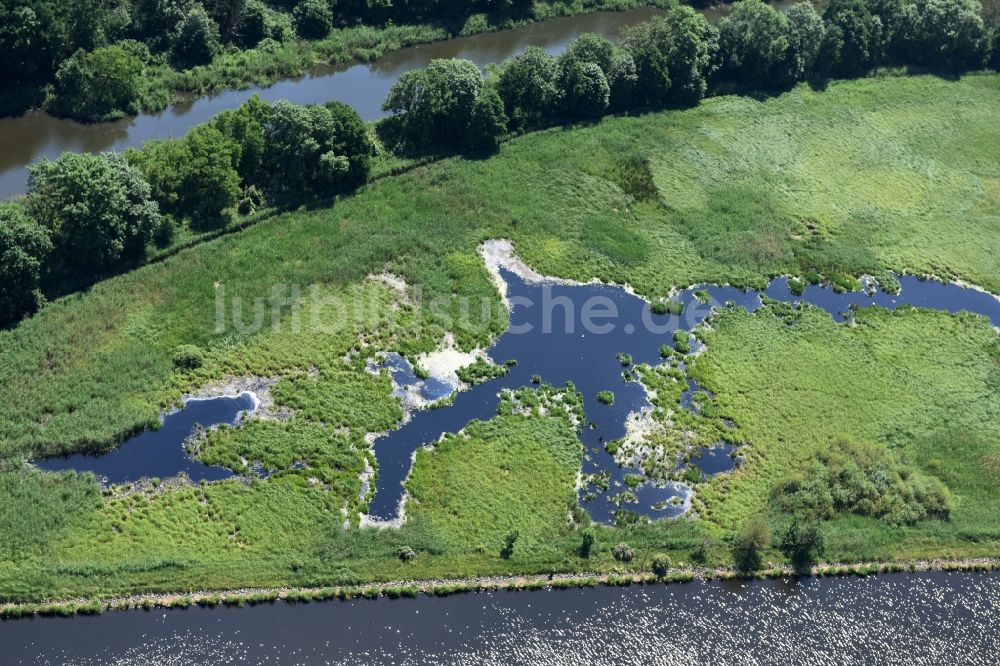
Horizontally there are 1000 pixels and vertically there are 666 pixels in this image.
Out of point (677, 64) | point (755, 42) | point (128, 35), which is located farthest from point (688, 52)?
point (128, 35)

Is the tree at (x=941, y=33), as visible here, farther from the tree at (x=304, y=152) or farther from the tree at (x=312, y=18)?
the tree at (x=304, y=152)

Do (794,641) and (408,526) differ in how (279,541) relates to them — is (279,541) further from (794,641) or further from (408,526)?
(794,641)

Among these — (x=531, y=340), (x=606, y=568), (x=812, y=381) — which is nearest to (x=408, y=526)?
(x=606, y=568)

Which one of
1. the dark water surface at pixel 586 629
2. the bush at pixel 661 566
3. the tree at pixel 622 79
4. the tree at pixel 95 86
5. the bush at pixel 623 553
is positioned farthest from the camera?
the tree at pixel 622 79

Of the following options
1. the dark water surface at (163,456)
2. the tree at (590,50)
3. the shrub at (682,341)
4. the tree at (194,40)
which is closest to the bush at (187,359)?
the dark water surface at (163,456)

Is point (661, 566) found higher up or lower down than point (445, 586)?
lower down

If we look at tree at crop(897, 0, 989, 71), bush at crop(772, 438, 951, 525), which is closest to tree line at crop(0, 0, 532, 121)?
tree at crop(897, 0, 989, 71)

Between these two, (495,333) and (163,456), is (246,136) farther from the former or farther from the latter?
(163,456)
